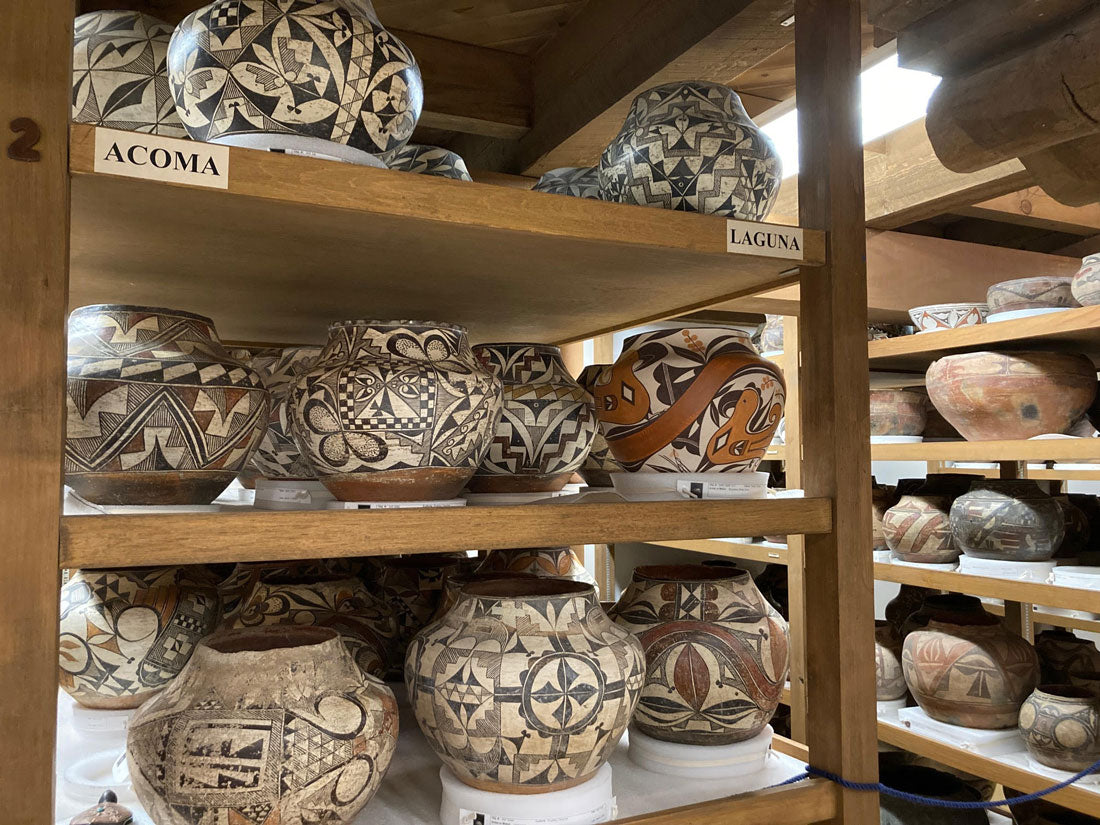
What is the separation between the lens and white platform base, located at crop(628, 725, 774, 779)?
1.09 meters

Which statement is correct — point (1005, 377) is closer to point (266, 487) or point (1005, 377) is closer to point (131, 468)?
point (266, 487)

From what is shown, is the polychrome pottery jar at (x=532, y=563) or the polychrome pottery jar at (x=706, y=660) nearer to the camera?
the polychrome pottery jar at (x=706, y=660)

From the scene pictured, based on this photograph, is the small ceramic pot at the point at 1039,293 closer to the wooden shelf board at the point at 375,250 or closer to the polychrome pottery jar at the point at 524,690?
the wooden shelf board at the point at 375,250

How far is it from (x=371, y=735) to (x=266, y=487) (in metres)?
0.36

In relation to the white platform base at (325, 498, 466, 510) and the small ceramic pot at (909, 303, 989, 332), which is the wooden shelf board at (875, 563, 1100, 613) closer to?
the small ceramic pot at (909, 303, 989, 332)

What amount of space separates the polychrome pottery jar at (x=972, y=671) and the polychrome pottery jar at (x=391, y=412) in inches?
73.9

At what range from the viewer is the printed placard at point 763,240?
0.99m

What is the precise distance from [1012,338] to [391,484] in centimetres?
206

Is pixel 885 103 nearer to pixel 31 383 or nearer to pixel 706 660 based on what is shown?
pixel 706 660

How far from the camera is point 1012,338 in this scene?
2.32 meters

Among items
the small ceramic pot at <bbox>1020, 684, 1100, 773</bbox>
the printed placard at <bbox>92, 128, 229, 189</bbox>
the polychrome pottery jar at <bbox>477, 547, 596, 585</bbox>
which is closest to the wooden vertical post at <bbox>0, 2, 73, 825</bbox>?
the printed placard at <bbox>92, 128, 229, 189</bbox>

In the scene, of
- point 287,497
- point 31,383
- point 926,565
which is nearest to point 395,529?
point 287,497

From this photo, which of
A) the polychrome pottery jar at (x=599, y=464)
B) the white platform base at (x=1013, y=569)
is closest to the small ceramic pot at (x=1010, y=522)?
the white platform base at (x=1013, y=569)

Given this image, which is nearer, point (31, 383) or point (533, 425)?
point (31, 383)
